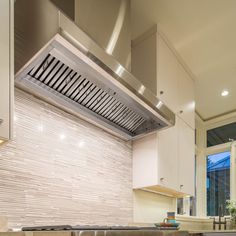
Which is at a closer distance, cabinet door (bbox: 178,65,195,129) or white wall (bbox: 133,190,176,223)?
white wall (bbox: 133,190,176,223)

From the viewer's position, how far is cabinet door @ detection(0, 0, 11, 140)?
1195 mm

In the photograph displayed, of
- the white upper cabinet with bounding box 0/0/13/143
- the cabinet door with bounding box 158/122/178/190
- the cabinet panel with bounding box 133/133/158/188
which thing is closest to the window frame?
the cabinet door with bounding box 158/122/178/190

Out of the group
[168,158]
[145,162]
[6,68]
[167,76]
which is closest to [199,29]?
[167,76]

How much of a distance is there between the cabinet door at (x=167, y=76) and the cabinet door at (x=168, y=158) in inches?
11.5

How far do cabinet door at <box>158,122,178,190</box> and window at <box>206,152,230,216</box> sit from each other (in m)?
2.28

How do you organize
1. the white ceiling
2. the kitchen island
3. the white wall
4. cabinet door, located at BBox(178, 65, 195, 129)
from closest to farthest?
1. the kitchen island
2. the white ceiling
3. the white wall
4. cabinet door, located at BBox(178, 65, 195, 129)

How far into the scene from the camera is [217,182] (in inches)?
197

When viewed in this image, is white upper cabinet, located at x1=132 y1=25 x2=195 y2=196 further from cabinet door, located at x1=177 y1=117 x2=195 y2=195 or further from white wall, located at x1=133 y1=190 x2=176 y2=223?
white wall, located at x1=133 y1=190 x2=176 y2=223

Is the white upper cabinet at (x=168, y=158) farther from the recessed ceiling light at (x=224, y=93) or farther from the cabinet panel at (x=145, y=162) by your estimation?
the recessed ceiling light at (x=224, y=93)

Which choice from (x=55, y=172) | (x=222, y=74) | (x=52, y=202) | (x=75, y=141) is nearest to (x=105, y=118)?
(x=75, y=141)

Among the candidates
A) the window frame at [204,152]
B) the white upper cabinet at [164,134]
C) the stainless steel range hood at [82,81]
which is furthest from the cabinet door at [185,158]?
the window frame at [204,152]

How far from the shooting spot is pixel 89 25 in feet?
6.23

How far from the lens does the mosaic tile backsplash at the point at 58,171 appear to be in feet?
5.38

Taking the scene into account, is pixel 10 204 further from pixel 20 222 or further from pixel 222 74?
pixel 222 74
